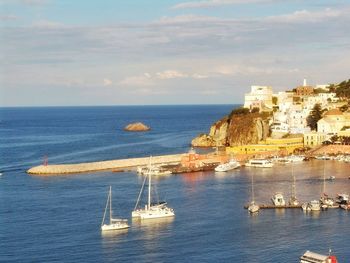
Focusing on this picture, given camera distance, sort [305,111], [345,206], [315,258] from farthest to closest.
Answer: [305,111] < [345,206] < [315,258]

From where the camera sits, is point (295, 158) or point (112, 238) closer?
point (112, 238)

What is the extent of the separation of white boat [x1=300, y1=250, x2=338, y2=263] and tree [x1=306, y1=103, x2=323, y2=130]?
194 feet

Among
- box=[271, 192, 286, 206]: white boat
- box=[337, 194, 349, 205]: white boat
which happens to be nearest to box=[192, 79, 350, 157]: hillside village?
box=[337, 194, 349, 205]: white boat

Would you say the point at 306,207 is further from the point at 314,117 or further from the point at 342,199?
the point at 314,117

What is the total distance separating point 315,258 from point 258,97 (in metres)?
76.0

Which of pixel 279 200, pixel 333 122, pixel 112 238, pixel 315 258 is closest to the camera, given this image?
pixel 315 258

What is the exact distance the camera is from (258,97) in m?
109

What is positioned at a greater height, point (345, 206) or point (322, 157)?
point (322, 157)

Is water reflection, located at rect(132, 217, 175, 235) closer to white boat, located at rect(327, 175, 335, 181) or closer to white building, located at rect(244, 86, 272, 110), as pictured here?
white boat, located at rect(327, 175, 335, 181)

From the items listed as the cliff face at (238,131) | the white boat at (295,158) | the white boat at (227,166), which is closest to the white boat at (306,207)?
the white boat at (227,166)

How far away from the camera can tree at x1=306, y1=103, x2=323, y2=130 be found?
92750 millimetres

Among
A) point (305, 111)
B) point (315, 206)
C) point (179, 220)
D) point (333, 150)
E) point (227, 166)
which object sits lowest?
point (179, 220)

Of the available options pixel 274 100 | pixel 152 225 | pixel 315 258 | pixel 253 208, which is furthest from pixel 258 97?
pixel 315 258

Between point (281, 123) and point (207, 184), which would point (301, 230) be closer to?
point (207, 184)
